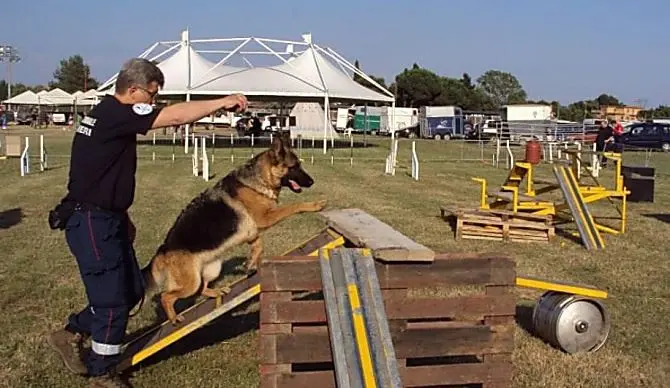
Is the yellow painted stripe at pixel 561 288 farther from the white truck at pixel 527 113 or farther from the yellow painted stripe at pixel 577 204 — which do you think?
the white truck at pixel 527 113

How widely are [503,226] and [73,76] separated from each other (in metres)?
117

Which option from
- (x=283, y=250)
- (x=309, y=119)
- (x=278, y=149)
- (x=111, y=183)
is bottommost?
(x=283, y=250)

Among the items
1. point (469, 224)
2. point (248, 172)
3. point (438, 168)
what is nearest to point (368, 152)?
point (438, 168)

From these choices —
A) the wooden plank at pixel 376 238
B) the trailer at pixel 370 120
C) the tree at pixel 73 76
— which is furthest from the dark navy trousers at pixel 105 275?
the tree at pixel 73 76

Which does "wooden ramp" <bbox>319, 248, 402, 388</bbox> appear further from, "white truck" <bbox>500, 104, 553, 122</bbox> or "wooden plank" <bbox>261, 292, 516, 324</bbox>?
"white truck" <bbox>500, 104, 553, 122</bbox>

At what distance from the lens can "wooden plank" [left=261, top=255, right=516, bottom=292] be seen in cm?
427

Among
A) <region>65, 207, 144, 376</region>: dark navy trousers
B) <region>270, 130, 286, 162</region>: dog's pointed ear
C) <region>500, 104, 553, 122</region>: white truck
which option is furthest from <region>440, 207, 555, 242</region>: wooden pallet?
<region>500, 104, 553, 122</region>: white truck

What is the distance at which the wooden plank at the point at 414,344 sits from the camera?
423cm

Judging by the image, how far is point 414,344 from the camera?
4363mm

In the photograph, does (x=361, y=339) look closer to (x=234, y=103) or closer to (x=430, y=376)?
(x=430, y=376)

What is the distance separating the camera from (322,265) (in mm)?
4312

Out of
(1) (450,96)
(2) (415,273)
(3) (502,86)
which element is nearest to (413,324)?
(2) (415,273)

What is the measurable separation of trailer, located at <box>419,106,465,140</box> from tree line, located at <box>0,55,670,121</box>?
16427 millimetres

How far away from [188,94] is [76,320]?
2663cm
